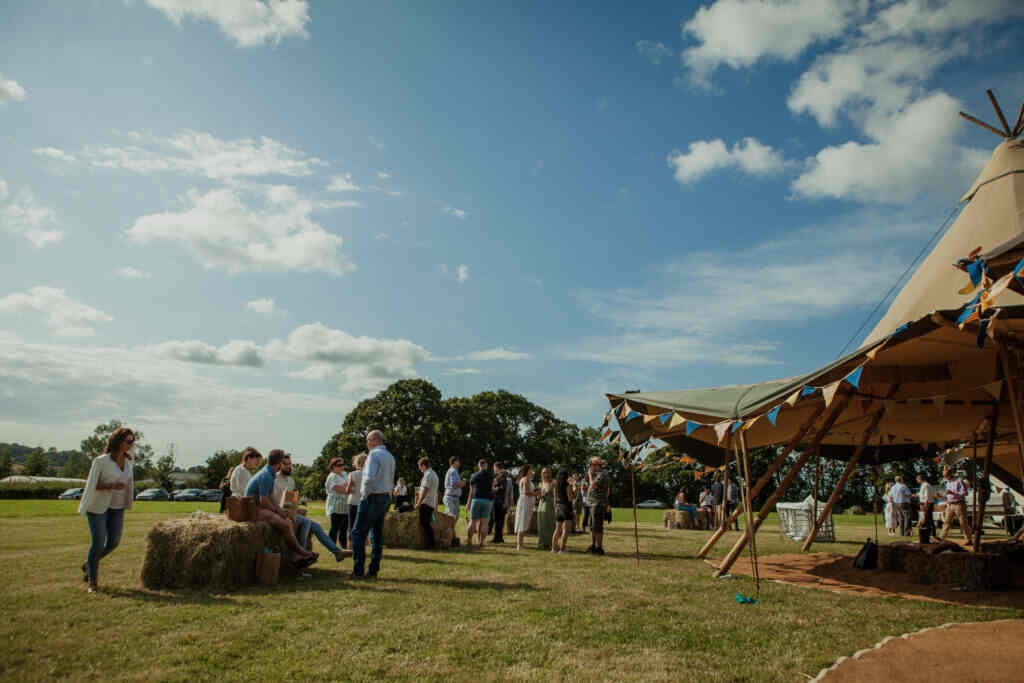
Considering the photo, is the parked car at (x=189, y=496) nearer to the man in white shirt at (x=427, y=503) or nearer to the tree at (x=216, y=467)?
the tree at (x=216, y=467)

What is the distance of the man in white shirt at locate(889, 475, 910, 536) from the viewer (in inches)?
730

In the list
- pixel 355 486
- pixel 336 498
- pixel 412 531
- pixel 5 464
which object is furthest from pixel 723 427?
pixel 5 464

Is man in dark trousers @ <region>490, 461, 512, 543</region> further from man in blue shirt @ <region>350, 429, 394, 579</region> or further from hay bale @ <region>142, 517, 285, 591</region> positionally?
hay bale @ <region>142, 517, 285, 591</region>

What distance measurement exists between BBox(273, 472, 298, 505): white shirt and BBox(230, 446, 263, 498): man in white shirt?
1.32ft

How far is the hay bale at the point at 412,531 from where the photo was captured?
11375 mm

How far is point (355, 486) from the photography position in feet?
33.6

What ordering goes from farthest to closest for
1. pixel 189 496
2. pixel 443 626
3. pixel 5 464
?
1. pixel 5 464
2. pixel 189 496
3. pixel 443 626

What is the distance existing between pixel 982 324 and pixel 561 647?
466 centimetres

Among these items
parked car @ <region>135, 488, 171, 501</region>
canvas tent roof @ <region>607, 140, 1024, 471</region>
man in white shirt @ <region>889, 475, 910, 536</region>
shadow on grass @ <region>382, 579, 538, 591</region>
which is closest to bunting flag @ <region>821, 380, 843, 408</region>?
canvas tent roof @ <region>607, 140, 1024, 471</region>

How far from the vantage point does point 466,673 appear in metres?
4.05

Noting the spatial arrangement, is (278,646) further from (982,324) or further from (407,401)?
(407,401)

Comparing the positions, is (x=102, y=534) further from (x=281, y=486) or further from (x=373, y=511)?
(x=373, y=511)

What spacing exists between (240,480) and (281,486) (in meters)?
0.59

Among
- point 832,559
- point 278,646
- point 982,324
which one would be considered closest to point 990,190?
point 982,324
